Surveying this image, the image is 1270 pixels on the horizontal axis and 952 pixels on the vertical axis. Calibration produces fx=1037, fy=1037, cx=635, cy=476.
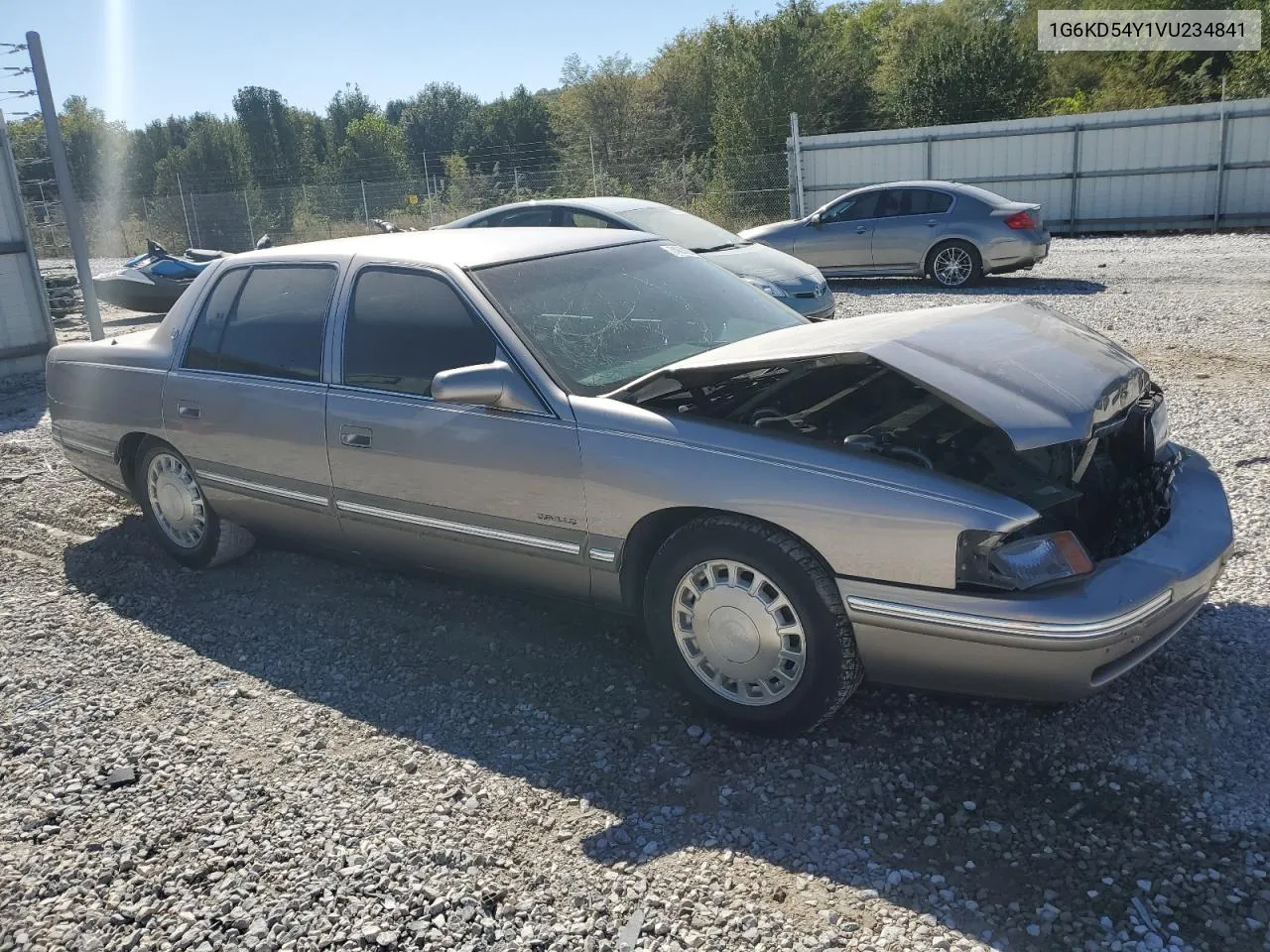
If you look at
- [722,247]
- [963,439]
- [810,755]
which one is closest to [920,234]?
[722,247]

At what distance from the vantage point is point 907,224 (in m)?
13.7

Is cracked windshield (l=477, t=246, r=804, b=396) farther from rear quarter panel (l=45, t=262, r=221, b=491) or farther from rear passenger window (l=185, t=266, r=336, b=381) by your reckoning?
rear quarter panel (l=45, t=262, r=221, b=491)

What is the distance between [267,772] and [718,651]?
1.57 m

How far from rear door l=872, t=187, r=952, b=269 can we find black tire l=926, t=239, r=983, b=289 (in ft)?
0.37

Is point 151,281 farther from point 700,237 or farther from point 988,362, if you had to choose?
point 988,362

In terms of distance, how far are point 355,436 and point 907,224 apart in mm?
11039

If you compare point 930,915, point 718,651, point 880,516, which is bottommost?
point 930,915

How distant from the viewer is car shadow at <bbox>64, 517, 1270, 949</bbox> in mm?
2738

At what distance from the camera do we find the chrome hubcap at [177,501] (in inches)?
205

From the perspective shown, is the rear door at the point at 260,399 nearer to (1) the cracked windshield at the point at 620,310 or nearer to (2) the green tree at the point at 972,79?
(1) the cracked windshield at the point at 620,310

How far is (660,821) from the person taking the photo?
308 centimetres

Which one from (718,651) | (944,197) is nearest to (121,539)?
(718,651)

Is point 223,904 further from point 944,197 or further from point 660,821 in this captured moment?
point 944,197

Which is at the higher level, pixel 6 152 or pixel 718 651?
pixel 6 152
